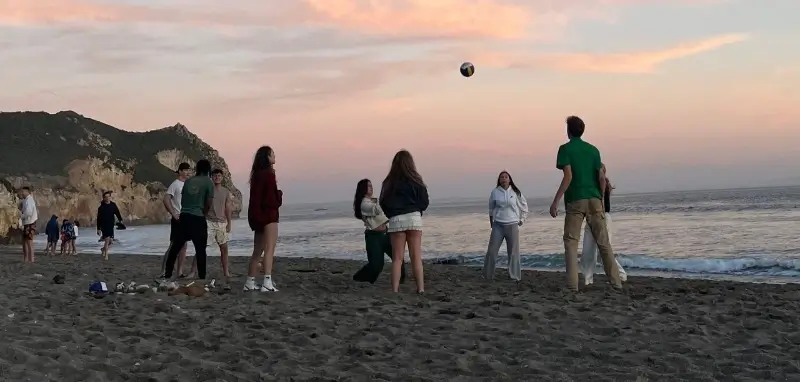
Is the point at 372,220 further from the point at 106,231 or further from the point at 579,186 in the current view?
the point at 106,231

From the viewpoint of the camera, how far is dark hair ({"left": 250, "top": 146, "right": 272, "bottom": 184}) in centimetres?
807

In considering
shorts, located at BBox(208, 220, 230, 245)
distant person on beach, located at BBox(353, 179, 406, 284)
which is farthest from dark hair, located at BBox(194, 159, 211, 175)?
distant person on beach, located at BBox(353, 179, 406, 284)

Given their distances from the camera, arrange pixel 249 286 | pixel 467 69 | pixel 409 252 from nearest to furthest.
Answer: pixel 409 252 < pixel 249 286 < pixel 467 69

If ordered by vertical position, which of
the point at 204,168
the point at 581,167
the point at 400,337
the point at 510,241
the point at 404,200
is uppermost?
the point at 204,168

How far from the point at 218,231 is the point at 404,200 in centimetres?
332

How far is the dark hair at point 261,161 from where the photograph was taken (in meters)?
8.07

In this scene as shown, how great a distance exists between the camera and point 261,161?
26.6 ft

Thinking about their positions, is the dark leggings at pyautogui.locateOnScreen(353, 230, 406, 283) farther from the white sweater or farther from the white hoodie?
the white sweater

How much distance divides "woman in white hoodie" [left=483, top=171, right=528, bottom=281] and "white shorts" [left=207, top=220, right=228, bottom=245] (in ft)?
12.2

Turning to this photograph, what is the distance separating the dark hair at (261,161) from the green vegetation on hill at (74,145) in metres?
63.4

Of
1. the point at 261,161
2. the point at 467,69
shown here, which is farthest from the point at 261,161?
the point at 467,69

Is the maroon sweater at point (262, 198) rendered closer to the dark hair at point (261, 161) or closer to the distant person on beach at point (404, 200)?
the dark hair at point (261, 161)

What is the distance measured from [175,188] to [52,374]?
19.2ft

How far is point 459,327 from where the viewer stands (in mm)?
5633
